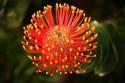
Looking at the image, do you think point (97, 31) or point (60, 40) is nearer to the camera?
point (60, 40)

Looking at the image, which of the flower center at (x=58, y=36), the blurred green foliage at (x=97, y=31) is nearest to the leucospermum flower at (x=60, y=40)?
the flower center at (x=58, y=36)

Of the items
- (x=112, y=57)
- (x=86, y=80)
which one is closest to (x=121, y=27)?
(x=112, y=57)

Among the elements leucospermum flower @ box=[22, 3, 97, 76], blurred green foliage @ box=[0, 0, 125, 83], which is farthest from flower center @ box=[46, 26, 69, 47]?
blurred green foliage @ box=[0, 0, 125, 83]

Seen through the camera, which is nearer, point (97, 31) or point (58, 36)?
point (58, 36)

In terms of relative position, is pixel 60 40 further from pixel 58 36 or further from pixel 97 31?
pixel 97 31

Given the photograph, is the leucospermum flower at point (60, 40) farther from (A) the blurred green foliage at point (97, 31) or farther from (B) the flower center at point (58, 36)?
(A) the blurred green foliage at point (97, 31)

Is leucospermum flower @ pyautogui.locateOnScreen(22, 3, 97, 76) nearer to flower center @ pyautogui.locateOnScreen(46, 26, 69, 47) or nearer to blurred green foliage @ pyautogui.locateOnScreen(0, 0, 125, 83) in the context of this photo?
flower center @ pyautogui.locateOnScreen(46, 26, 69, 47)

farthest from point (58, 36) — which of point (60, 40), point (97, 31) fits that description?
point (97, 31)
